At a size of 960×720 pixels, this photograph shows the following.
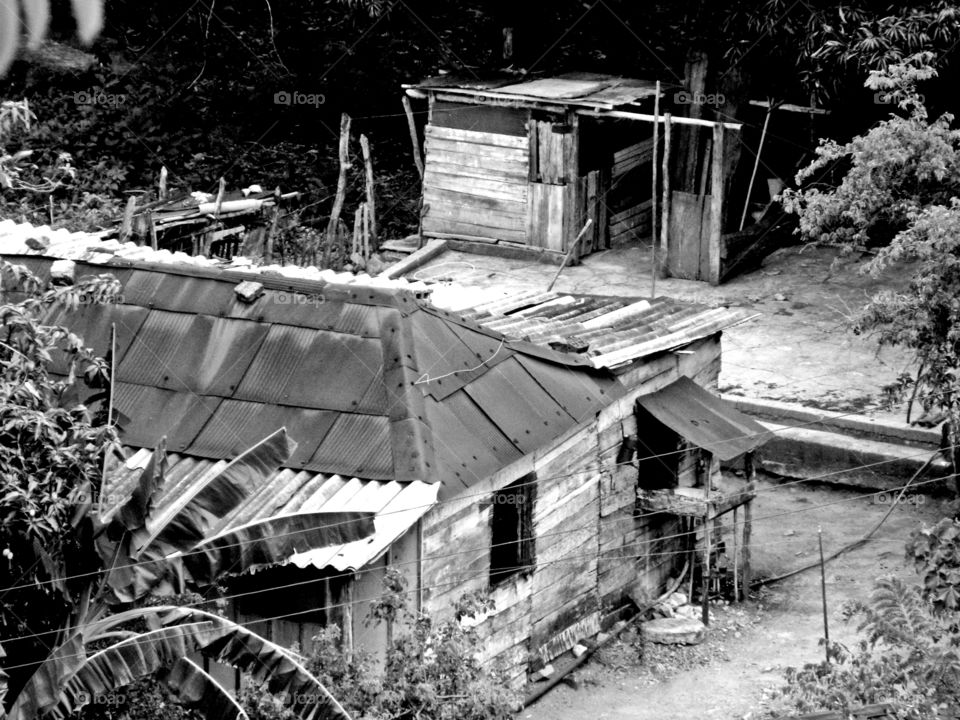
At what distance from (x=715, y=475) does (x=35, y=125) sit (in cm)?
1530

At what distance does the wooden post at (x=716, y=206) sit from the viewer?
753 inches

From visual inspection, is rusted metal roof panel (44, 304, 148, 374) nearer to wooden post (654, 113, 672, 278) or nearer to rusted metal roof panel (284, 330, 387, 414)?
rusted metal roof panel (284, 330, 387, 414)

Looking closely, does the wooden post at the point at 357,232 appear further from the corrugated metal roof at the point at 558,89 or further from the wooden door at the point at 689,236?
the wooden door at the point at 689,236

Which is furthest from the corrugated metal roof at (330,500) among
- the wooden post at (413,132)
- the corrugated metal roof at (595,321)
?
the wooden post at (413,132)

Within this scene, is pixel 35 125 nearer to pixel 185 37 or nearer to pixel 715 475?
pixel 185 37

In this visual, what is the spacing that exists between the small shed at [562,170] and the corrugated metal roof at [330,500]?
10.2 metres

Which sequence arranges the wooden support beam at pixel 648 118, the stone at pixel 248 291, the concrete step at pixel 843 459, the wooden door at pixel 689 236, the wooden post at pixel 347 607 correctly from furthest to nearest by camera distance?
the wooden door at pixel 689 236
the wooden support beam at pixel 648 118
the concrete step at pixel 843 459
the stone at pixel 248 291
the wooden post at pixel 347 607

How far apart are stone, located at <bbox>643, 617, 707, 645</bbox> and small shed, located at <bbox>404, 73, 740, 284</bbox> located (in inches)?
Answer: 300

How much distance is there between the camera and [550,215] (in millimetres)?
20500

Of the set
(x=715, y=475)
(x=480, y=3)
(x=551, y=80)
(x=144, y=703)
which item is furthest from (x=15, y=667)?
(x=480, y=3)

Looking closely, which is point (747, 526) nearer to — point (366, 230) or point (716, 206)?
point (716, 206)

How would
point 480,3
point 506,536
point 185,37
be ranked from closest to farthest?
point 506,536 < point 480,3 < point 185,37

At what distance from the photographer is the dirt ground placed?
17.6 m

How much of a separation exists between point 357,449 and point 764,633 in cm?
525
